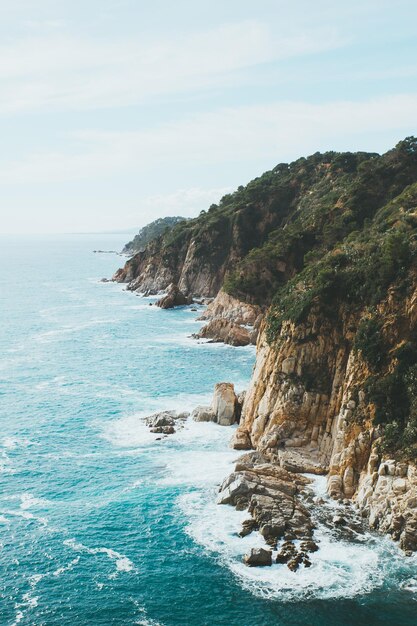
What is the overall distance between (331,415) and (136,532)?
62.9ft

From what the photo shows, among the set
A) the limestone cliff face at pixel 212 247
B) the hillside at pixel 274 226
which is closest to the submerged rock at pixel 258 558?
the hillside at pixel 274 226

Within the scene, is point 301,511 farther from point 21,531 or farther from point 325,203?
point 325,203

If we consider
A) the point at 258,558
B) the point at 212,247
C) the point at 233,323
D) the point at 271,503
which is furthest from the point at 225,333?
the point at 258,558

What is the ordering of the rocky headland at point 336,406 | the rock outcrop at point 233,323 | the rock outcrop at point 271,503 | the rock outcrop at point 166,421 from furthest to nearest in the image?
1. the rock outcrop at point 233,323
2. the rock outcrop at point 166,421
3. the rocky headland at point 336,406
4. the rock outcrop at point 271,503

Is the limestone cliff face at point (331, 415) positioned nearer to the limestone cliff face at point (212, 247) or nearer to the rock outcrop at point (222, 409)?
the rock outcrop at point (222, 409)

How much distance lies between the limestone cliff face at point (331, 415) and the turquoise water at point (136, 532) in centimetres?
272

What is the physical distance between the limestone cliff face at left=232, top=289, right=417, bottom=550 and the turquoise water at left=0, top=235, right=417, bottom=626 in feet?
8.93

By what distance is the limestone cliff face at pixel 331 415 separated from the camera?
41594 mm

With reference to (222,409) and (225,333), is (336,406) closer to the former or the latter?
(222,409)

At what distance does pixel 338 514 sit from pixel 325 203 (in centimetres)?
9726

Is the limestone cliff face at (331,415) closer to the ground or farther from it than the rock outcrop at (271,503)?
farther from it

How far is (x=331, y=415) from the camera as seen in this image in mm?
51188

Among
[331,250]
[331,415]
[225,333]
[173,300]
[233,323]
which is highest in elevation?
[331,250]

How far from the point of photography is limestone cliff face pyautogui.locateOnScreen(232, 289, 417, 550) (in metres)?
41.6
